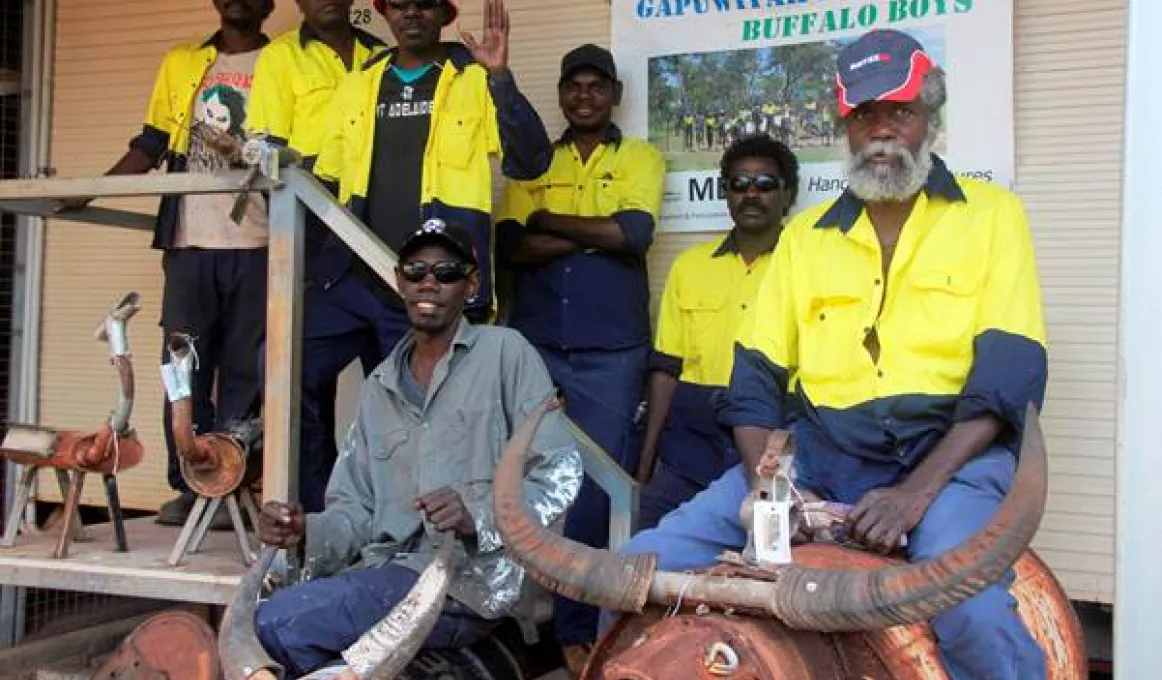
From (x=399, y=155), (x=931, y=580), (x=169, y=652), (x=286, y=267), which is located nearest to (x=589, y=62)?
(x=399, y=155)

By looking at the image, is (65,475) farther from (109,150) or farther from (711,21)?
(711,21)

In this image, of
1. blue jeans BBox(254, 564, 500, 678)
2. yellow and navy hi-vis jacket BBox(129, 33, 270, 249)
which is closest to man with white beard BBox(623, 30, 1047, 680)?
blue jeans BBox(254, 564, 500, 678)

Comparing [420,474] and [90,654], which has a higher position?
[420,474]

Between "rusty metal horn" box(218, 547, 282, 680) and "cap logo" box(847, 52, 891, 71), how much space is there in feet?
7.09

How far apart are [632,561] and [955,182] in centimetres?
160

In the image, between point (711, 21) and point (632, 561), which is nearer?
point (632, 561)

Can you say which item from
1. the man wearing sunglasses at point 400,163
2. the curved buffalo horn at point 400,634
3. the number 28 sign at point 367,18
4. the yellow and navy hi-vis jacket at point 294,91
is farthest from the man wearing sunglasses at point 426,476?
the number 28 sign at point 367,18

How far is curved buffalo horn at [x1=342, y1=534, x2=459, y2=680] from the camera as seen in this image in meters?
3.13

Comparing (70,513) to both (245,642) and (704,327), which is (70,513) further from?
(704,327)

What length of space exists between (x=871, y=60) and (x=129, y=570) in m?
3.07

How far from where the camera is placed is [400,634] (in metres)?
3.17

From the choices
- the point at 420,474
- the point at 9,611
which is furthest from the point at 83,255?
the point at 420,474

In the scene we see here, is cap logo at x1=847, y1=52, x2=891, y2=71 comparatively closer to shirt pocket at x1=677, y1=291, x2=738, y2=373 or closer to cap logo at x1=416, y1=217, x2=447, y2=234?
cap logo at x1=416, y1=217, x2=447, y2=234

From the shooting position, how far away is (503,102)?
4535 millimetres
